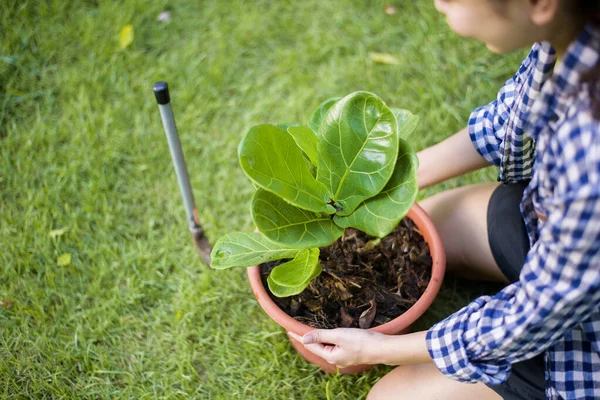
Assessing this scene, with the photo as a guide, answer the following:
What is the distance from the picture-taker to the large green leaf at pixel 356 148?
1077 millimetres

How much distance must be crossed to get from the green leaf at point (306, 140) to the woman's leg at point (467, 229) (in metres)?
0.50

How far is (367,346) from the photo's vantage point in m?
1.20

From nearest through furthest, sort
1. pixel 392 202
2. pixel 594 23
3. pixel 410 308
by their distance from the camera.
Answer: pixel 594 23
pixel 392 202
pixel 410 308

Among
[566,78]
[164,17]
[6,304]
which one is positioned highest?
[566,78]

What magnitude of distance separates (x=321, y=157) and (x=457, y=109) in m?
1.03

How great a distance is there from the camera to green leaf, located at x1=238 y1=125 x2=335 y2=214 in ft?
3.37

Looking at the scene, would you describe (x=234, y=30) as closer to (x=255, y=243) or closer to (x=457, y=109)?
(x=457, y=109)

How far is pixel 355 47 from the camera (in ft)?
7.22

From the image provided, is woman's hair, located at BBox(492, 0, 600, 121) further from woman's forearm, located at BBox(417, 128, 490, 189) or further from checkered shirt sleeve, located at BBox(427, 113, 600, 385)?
woman's forearm, located at BBox(417, 128, 490, 189)

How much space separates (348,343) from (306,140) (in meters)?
0.41

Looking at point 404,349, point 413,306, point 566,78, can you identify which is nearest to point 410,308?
point 413,306

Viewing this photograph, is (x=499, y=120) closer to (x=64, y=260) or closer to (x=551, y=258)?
(x=551, y=258)

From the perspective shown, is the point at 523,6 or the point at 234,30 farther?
the point at 234,30

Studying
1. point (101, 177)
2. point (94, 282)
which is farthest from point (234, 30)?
point (94, 282)
